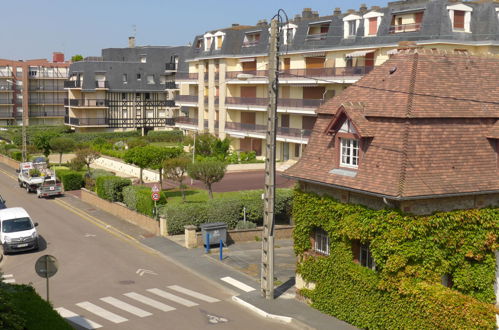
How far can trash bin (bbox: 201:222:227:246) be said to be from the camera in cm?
2920

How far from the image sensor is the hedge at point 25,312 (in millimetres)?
11703

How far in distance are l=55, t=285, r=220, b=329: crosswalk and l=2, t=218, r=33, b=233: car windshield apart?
30.4 ft

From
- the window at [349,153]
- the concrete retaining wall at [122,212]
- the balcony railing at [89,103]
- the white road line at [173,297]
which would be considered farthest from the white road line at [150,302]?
the balcony railing at [89,103]

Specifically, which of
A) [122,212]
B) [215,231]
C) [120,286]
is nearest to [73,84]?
[122,212]

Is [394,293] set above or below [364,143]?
below

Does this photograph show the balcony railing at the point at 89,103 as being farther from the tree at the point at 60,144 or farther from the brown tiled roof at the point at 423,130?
the brown tiled roof at the point at 423,130

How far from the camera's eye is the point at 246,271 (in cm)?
2586

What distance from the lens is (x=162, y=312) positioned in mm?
20641

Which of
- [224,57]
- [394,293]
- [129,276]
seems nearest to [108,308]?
[129,276]

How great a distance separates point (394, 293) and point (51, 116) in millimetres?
88202

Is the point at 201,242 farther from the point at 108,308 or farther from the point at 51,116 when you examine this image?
the point at 51,116

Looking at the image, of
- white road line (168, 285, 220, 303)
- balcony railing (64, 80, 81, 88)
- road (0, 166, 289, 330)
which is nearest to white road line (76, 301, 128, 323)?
road (0, 166, 289, 330)

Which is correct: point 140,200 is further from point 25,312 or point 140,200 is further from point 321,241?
point 25,312

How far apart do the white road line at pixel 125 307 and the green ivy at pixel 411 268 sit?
6039 mm
